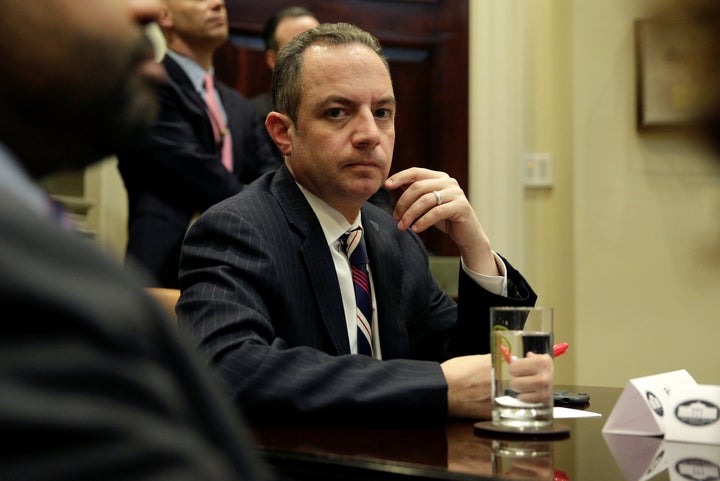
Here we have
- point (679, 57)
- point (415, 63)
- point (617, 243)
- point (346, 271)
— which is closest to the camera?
point (679, 57)

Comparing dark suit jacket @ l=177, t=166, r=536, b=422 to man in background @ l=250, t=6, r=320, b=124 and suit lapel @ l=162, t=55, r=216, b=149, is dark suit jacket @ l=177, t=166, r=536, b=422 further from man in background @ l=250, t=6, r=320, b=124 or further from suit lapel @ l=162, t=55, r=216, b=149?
man in background @ l=250, t=6, r=320, b=124

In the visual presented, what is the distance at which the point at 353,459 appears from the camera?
1.07 metres

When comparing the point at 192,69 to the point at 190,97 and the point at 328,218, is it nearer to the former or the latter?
the point at 190,97

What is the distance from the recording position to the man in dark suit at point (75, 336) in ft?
1.37

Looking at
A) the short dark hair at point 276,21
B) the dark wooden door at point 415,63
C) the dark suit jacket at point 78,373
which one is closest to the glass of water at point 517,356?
the dark suit jacket at point 78,373

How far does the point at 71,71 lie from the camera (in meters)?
0.58

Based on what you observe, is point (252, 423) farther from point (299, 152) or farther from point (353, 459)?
point (299, 152)

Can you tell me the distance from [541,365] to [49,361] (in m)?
0.93

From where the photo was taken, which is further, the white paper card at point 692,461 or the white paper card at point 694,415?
the white paper card at point 694,415

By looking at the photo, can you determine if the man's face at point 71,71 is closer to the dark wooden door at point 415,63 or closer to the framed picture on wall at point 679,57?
the framed picture on wall at point 679,57

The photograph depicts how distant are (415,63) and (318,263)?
2683mm

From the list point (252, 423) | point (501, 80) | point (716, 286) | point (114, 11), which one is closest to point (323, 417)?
point (252, 423)

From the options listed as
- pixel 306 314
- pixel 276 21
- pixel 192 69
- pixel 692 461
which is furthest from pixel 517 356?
pixel 276 21

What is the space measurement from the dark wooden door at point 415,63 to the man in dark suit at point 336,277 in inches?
82.2
